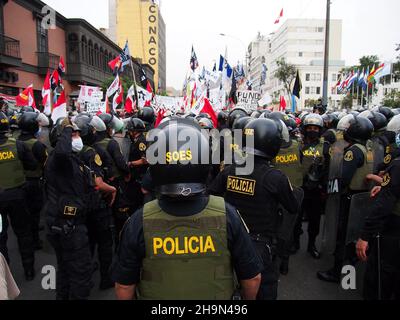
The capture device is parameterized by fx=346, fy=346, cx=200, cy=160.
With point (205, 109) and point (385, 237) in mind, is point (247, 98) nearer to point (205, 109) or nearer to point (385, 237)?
point (205, 109)

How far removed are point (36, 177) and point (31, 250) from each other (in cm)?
177

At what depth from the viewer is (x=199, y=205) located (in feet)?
6.53

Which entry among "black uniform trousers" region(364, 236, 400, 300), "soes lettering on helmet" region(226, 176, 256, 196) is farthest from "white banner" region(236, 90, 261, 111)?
"black uniform trousers" region(364, 236, 400, 300)

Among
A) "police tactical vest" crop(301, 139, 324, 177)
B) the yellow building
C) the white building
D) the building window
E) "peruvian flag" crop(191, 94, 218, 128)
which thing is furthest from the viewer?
the white building

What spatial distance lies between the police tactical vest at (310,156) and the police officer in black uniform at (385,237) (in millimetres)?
2228

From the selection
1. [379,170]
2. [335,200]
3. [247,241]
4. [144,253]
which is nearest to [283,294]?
[335,200]

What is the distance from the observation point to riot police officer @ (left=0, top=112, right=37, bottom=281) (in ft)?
14.9

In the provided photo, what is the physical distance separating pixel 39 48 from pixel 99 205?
27857 millimetres

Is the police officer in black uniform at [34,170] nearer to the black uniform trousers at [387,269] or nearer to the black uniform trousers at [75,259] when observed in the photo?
the black uniform trousers at [75,259]

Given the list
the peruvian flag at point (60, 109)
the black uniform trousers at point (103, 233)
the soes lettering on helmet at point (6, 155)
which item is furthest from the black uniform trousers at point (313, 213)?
the peruvian flag at point (60, 109)

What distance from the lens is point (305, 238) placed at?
20.8ft

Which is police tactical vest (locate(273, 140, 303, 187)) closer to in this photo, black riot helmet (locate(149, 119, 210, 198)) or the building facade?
black riot helmet (locate(149, 119, 210, 198))

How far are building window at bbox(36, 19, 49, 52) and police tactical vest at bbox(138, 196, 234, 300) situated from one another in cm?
3005

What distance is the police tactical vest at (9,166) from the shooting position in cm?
455
